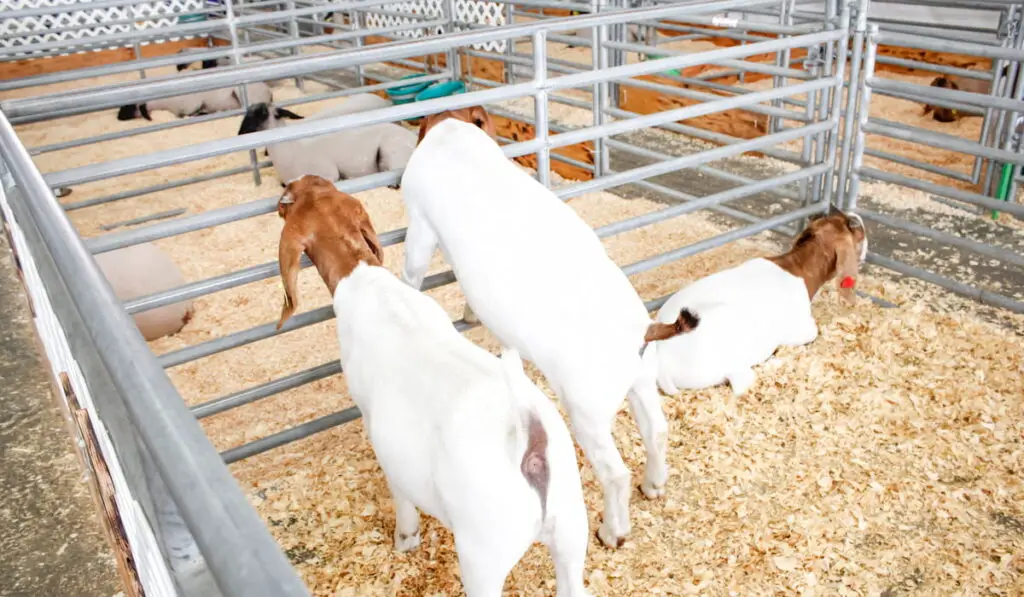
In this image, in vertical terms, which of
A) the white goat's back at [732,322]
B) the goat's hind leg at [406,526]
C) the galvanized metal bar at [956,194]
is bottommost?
→ the goat's hind leg at [406,526]

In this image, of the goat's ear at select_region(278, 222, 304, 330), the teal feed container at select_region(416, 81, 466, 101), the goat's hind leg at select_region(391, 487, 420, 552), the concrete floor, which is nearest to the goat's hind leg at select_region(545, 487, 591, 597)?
the goat's hind leg at select_region(391, 487, 420, 552)

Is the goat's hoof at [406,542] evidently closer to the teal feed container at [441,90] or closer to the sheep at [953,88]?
the teal feed container at [441,90]

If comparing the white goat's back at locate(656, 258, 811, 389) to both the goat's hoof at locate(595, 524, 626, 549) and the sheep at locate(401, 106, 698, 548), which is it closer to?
the sheep at locate(401, 106, 698, 548)

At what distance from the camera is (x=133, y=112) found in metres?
7.89

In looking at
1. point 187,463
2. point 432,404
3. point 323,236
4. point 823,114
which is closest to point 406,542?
point 432,404

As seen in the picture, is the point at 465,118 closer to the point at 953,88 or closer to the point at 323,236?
the point at 323,236

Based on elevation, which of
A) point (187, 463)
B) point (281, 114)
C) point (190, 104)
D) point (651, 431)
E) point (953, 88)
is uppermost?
point (187, 463)

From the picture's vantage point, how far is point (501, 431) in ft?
5.46

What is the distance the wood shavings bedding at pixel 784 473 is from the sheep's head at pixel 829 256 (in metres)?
0.26

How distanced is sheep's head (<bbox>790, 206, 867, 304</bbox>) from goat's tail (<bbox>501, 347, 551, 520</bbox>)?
2.10 m

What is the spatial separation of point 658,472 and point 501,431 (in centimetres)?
109

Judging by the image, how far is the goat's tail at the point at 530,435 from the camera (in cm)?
162

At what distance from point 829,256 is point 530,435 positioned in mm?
2291

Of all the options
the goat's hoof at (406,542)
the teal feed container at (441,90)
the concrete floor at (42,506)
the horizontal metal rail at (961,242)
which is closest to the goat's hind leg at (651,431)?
the goat's hoof at (406,542)
